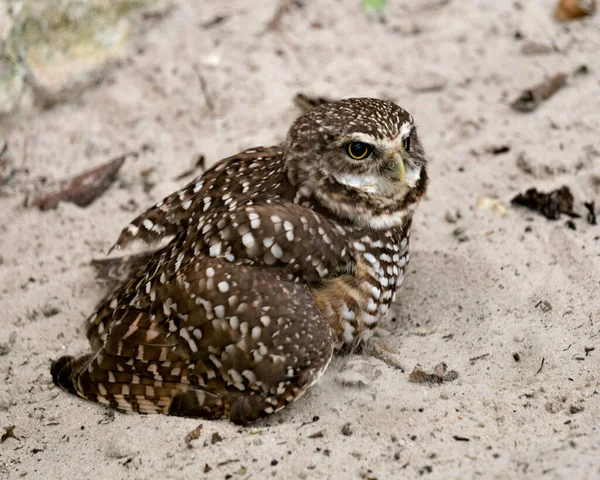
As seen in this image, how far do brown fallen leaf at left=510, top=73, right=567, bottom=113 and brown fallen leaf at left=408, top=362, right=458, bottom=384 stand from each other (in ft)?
8.69

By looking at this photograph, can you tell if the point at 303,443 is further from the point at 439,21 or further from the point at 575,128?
the point at 439,21

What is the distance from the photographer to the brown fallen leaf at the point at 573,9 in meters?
6.19

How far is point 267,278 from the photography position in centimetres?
354

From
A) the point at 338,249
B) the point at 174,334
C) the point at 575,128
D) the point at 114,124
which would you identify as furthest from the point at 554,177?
the point at 114,124

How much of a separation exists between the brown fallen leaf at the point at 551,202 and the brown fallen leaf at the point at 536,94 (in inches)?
42.6

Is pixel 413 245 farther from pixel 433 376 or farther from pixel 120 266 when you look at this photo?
pixel 120 266

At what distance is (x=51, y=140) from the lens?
226 inches

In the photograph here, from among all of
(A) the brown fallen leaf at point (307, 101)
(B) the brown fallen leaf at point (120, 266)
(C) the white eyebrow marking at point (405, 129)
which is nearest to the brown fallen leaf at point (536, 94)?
(A) the brown fallen leaf at point (307, 101)

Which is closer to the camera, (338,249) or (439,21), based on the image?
(338,249)

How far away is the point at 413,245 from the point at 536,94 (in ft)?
5.76

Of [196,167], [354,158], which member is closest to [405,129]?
[354,158]

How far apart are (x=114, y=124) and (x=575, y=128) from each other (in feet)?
11.4

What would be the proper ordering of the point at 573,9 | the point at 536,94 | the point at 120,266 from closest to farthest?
the point at 120,266 → the point at 536,94 → the point at 573,9

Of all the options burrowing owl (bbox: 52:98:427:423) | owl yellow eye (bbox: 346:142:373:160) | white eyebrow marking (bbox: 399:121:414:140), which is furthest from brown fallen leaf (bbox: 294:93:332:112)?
owl yellow eye (bbox: 346:142:373:160)
